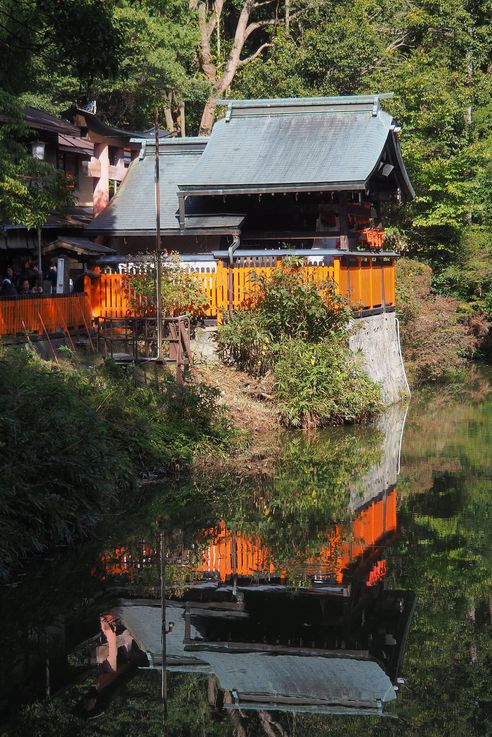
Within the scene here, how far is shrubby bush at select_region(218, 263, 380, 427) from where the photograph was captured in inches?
912

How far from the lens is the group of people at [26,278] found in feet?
92.3

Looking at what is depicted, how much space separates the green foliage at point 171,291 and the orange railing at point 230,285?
203 mm

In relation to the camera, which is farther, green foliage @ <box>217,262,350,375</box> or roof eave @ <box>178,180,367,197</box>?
roof eave @ <box>178,180,367,197</box>

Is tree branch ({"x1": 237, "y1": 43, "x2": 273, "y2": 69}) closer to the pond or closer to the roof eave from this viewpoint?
the roof eave

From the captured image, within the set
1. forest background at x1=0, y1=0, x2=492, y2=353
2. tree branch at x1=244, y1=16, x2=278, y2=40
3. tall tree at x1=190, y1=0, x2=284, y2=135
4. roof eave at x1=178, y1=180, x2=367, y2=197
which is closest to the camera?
roof eave at x1=178, y1=180, x2=367, y2=197

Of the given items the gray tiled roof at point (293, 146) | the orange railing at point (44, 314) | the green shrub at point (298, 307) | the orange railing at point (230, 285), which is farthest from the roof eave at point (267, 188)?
the orange railing at point (44, 314)

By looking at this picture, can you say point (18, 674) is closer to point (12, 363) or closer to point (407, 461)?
point (12, 363)

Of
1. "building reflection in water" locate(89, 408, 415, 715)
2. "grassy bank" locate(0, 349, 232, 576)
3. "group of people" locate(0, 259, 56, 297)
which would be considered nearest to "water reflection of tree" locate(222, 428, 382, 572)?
"building reflection in water" locate(89, 408, 415, 715)

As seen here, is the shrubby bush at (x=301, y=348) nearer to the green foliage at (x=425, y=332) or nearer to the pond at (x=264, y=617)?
the pond at (x=264, y=617)

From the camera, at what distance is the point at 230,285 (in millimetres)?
25125

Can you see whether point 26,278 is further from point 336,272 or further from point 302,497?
point 302,497

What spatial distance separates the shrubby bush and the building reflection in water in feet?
30.2

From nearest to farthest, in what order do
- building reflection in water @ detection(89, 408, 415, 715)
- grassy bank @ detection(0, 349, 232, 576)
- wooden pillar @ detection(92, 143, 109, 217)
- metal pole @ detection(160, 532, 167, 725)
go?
metal pole @ detection(160, 532, 167, 725)
building reflection in water @ detection(89, 408, 415, 715)
grassy bank @ detection(0, 349, 232, 576)
wooden pillar @ detection(92, 143, 109, 217)

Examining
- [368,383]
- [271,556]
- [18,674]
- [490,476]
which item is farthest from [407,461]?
[18,674]
